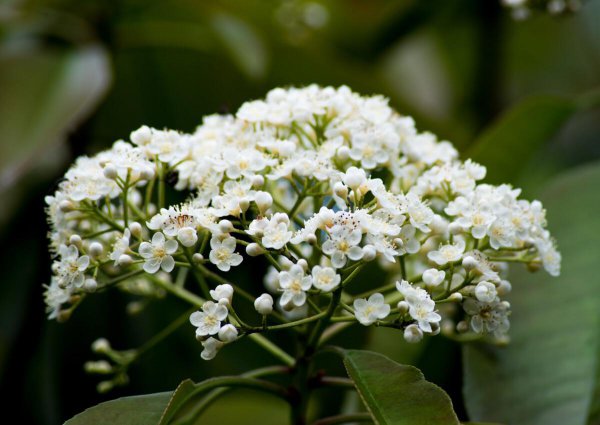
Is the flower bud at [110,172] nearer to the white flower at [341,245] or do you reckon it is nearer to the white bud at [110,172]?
the white bud at [110,172]

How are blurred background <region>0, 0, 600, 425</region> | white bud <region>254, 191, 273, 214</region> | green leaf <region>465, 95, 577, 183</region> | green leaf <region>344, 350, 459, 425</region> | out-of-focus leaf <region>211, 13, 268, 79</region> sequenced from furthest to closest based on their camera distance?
out-of-focus leaf <region>211, 13, 268, 79</region> < blurred background <region>0, 0, 600, 425</region> < green leaf <region>465, 95, 577, 183</region> < white bud <region>254, 191, 273, 214</region> < green leaf <region>344, 350, 459, 425</region>

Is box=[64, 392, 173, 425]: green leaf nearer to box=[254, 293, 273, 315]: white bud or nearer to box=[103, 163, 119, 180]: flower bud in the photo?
box=[254, 293, 273, 315]: white bud

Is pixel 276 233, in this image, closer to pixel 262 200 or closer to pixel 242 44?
pixel 262 200

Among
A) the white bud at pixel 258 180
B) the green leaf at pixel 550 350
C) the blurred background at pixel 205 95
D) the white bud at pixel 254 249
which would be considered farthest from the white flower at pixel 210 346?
the blurred background at pixel 205 95

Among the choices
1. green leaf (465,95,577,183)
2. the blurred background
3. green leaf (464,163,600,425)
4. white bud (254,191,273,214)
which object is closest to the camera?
white bud (254,191,273,214)

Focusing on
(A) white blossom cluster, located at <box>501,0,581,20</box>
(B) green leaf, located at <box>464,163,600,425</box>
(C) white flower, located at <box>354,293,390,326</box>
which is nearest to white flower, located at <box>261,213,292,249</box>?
(C) white flower, located at <box>354,293,390,326</box>

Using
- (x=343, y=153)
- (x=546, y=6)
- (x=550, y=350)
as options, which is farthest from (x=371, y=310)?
(x=546, y=6)

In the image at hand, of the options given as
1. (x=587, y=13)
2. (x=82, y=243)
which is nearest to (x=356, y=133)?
(x=82, y=243)

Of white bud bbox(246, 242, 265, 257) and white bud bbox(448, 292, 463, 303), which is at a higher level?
white bud bbox(246, 242, 265, 257)

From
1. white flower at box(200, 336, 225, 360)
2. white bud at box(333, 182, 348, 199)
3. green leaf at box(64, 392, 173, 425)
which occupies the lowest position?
green leaf at box(64, 392, 173, 425)
